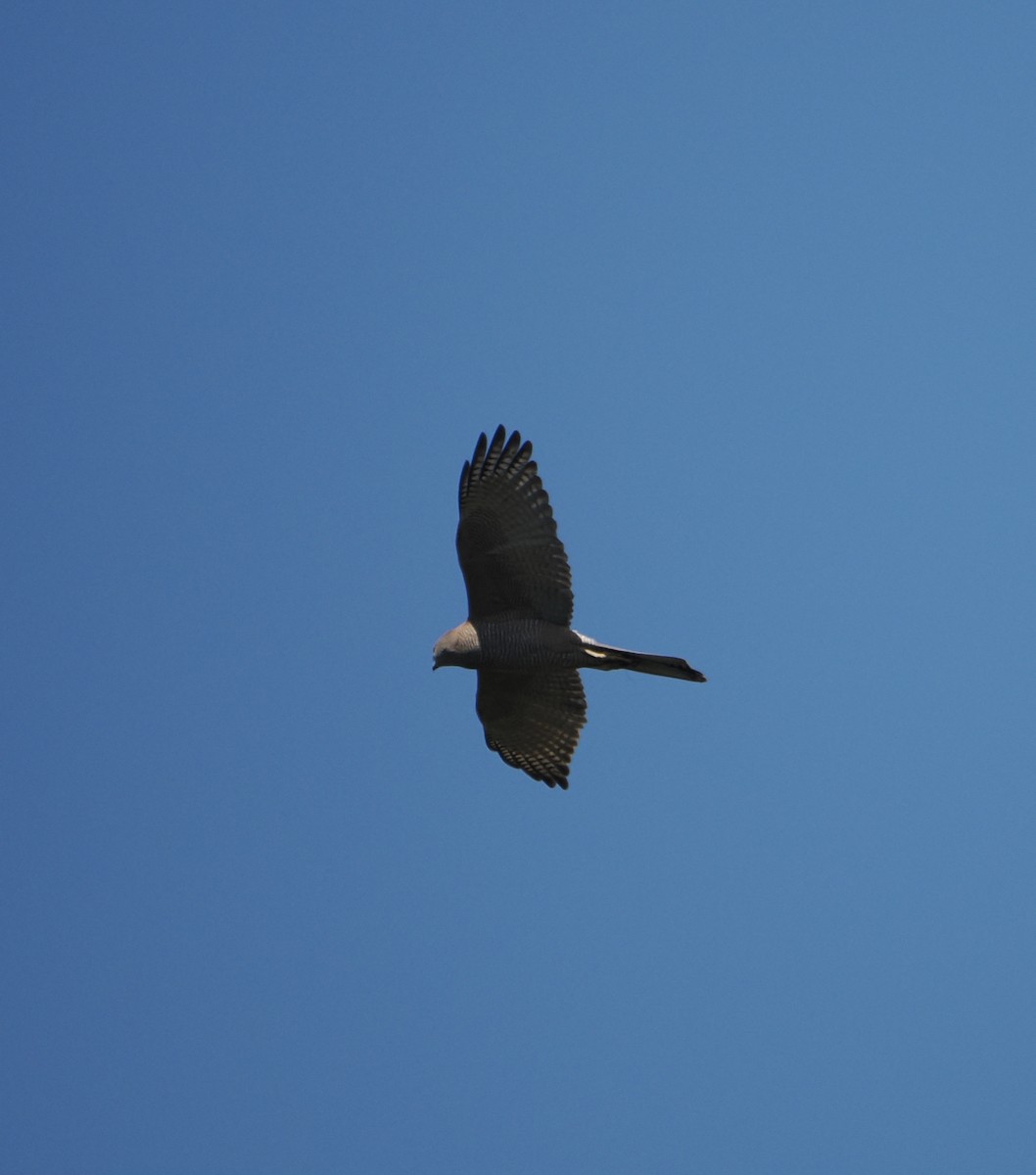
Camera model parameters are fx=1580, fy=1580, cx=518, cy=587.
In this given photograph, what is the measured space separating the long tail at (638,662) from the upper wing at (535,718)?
0.59 metres

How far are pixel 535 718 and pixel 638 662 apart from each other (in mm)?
1615

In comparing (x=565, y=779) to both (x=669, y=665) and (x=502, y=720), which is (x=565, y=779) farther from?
(x=669, y=665)

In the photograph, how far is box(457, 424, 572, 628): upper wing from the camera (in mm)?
12867

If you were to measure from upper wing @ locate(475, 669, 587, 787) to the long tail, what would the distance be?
1.95ft

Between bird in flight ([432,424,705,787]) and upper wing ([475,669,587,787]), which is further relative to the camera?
upper wing ([475,669,587,787])

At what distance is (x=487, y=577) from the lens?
1304cm

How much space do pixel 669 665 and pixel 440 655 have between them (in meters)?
1.93

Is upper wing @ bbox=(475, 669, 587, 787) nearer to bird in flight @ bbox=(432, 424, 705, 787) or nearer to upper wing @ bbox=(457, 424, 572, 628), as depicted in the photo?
bird in flight @ bbox=(432, 424, 705, 787)

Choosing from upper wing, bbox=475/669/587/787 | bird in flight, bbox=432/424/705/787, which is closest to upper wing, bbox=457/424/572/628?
bird in flight, bbox=432/424/705/787

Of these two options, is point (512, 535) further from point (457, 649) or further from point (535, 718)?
point (535, 718)

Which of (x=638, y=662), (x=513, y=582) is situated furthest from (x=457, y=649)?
(x=638, y=662)

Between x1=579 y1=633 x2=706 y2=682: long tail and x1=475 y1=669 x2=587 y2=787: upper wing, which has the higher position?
x1=579 y1=633 x2=706 y2=682: long tail

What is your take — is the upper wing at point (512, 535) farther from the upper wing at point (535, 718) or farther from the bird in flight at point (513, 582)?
the upper wing at point (535, 718)

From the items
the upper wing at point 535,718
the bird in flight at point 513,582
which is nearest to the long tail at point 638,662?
the bird in flight at point 513,582
